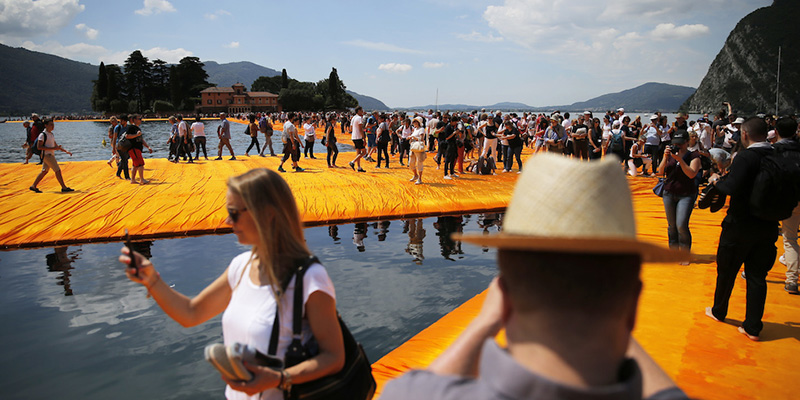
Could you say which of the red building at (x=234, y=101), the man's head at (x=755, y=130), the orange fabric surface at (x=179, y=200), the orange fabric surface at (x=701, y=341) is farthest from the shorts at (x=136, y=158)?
the red building at (x=234, y=101)

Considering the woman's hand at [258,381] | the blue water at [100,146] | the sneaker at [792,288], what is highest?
the woman's hand at [258,381]

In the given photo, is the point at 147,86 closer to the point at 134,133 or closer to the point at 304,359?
the point at 134,133

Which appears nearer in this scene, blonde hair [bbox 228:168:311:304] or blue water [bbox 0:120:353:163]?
blonde hair [bbox 228:168:311:304]

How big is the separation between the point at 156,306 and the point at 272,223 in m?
5.31

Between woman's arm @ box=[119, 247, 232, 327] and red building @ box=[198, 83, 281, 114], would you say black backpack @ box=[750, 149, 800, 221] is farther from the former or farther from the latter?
red building @ box=[198, 83, 281, 114]

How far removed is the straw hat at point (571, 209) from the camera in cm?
92

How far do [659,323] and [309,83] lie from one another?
15563cm

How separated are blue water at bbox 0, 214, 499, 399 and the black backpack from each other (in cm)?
351

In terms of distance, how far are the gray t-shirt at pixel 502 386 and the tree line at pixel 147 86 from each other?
12333 cm

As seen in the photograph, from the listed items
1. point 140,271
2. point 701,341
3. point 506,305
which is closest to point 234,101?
point 701,341

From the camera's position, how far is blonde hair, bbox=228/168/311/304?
208 centimetres

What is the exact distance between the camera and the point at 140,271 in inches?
85.0

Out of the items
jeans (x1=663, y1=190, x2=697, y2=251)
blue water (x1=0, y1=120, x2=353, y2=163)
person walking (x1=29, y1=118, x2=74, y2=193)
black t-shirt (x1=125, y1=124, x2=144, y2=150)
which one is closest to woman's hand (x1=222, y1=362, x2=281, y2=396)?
jeans (x1=663, y1=190, x2=697, y2=251)

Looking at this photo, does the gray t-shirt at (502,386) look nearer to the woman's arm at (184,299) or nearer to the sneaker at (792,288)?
the woman's arm at (184,299)
